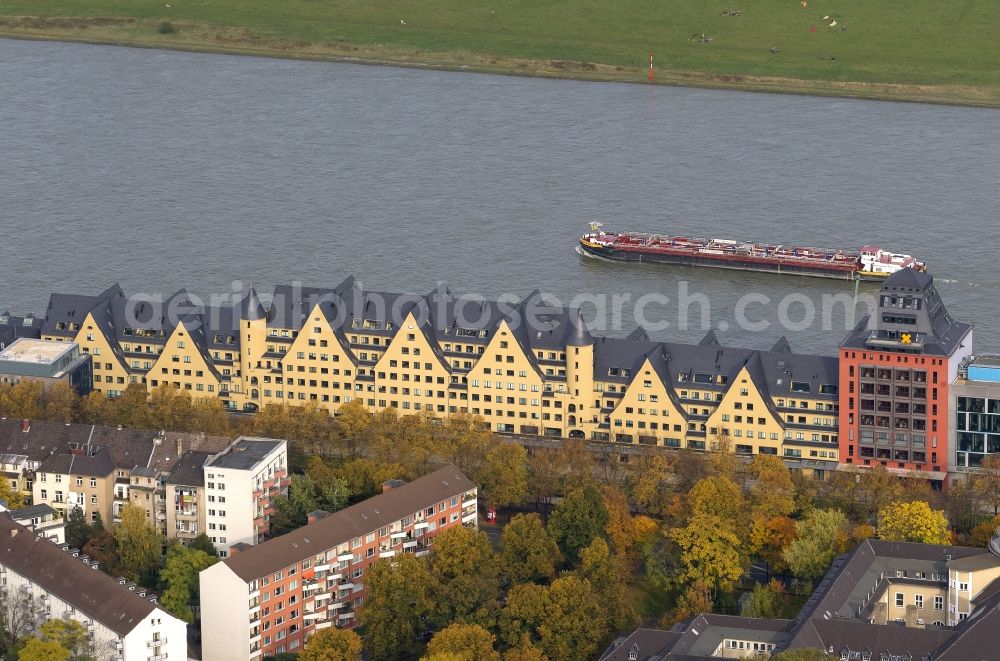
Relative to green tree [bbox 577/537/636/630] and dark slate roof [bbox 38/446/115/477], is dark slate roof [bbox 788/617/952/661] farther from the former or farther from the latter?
dark slate roof [bbox 38/446/115/477]

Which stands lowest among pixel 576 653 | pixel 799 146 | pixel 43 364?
pixel 576 653

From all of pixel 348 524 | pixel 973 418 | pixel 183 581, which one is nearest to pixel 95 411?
pixel 183 581

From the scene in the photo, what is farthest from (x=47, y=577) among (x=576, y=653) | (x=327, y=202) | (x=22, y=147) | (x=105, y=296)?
(x=22, y=147)

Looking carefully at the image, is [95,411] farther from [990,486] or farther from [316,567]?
[990,486]

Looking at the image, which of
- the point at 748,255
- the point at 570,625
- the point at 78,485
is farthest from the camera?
the point at 748,255

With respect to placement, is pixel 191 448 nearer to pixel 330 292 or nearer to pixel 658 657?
pixel 330 292

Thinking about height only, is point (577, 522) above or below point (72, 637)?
above

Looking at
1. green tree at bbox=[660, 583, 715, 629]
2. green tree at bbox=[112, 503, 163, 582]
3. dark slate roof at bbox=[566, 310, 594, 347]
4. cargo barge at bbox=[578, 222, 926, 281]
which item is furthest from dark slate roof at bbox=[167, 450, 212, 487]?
cargo barge at bbox=[578, 222, 926, 281]
